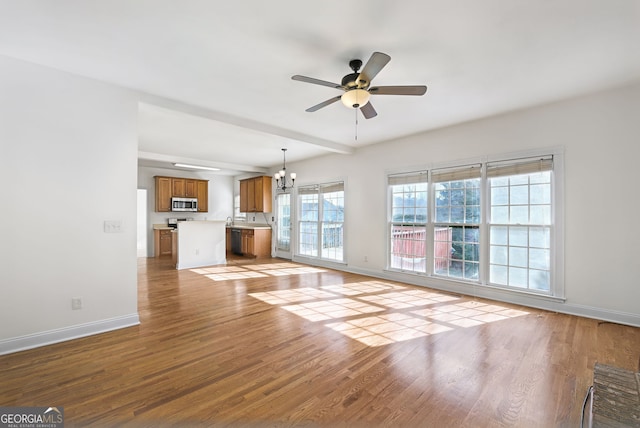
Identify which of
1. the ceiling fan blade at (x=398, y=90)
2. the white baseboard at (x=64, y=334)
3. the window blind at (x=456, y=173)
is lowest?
the white baseboard at (x=64, y=334)

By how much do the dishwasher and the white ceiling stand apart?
219 inches

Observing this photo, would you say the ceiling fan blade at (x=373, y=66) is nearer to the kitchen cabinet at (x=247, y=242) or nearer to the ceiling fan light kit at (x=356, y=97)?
the ceiling fan light kit at (x=356, y=97)

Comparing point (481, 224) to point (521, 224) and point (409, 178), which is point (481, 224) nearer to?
point (521, 224)

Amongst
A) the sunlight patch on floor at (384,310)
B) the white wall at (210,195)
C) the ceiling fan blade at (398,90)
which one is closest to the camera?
the ceiling fan blade at (398,90)

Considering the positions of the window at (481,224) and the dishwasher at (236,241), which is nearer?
the window at (481,224)

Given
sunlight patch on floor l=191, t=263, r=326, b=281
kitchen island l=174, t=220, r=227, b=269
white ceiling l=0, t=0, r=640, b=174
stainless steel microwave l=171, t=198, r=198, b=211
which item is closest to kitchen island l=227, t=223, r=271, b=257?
kitchen island l=174, t=220, r=227, b=269

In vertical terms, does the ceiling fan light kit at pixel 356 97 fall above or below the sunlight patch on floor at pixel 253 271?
above

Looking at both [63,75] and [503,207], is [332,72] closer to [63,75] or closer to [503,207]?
[63,75]

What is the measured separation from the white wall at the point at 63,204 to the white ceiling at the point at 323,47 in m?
0.31

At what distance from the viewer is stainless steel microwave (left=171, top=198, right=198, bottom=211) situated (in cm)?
882

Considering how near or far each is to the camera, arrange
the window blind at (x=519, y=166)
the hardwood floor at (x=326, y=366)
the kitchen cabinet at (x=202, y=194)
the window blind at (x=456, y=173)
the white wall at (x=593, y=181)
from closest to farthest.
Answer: the hardwood floor at (x=326, y=366)
the white wall at (x=593, y=181)
the window blind at (x=519, y=166)
the window blind at (x=456, y=173)
the kitchen cabinet at (x=202, y=194)

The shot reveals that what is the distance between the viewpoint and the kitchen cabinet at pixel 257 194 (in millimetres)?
8625

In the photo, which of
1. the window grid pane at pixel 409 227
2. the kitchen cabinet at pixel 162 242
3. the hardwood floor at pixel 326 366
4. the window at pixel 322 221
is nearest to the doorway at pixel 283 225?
the window at pixel 322 221

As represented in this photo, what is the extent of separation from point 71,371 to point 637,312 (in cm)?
579
